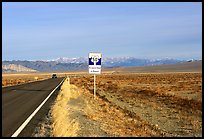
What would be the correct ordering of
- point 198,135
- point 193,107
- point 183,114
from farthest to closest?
point 193,107 < point 183,114 < point 198,135

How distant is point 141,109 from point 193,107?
119 inches

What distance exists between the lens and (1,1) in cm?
1320

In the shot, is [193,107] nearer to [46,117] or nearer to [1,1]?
[46,117]

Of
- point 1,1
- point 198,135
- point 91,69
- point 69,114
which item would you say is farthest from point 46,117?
point 91,69

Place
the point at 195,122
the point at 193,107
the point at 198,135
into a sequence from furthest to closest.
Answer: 1. the point at 193,107
2. the point at 195,122
3. the point at 198,135

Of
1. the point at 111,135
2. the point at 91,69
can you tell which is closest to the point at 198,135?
the point at 111,135

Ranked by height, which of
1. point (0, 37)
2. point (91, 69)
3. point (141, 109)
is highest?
point (0, 37)

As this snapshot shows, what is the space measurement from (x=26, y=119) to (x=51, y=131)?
3100mm

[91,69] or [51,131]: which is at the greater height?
[91,69]

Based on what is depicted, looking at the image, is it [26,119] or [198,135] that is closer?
[198,135]

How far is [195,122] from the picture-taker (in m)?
15.9

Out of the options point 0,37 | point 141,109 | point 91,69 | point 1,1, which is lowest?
point 141,109

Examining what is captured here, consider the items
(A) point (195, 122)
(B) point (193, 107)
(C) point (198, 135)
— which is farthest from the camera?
(B) point (193, 107)

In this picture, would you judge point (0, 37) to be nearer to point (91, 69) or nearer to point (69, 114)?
point (69, 114)
